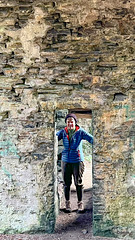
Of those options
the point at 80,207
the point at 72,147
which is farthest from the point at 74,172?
the point at 80,207

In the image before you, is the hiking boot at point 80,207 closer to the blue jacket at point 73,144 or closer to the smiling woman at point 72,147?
the smiling woman at point 72,147

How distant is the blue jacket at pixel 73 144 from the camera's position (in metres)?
5.36

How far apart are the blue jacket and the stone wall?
1.32 ft

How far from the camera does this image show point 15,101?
503 centimetres

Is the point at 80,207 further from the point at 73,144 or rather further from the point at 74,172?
the point at 73,144

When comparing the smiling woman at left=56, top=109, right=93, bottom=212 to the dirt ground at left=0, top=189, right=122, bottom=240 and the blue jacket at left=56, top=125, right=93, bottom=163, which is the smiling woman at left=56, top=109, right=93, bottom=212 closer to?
the blue jacket at left=56, top=125, right=93, bottom=163

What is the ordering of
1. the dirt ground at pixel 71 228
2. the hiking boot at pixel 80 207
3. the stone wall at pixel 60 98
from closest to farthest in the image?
→ the stone wall at pixel 60 98 → the dirt ground at pixel 71 228 → the hiking boot at pixel 80 207

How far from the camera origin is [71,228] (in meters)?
5.38

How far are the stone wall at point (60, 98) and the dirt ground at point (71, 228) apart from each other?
12 cm

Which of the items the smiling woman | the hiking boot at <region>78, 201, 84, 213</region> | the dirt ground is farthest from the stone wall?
the hiking boot at <region>78, 201, 84, 213</region>


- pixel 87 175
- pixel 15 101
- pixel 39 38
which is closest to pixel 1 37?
pixel 39 38

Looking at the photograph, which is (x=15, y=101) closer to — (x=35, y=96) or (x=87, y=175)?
(x=35, y=96)

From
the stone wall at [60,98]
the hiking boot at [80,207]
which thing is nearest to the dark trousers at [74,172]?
the hiking boot at [80,207]

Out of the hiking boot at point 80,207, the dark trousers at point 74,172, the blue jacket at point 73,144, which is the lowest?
the hiking boot at point 80,207
